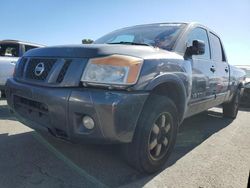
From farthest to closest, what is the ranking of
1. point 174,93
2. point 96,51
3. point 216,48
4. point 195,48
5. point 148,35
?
1. point 216,48
2. point 148,35
3. point 195,48
4. point 174,93
5. point 96,51

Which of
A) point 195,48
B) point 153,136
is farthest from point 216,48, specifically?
point 153,136

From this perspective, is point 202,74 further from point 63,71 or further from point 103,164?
point 63,71

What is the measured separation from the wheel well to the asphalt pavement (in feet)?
2.16

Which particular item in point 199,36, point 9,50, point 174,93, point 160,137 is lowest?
point 160,137

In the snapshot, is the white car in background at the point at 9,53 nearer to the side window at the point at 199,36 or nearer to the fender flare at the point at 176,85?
the side window at the point at 199,36

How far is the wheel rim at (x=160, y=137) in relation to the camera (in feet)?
10.4

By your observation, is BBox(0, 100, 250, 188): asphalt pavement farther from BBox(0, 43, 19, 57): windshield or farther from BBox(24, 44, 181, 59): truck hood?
BBox(0, 43, 19, 57): windshield

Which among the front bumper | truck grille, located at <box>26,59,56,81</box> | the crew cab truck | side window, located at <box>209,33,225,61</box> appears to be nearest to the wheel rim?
the crew cab truck

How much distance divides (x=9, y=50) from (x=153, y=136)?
590 centimetres

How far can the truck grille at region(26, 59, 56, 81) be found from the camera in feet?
9.79

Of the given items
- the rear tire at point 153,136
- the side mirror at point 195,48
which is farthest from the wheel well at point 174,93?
the side mirror at point 195,48

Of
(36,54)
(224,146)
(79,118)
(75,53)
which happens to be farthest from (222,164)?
(36,54)

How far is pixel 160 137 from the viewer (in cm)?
331

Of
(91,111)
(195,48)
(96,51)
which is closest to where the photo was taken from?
(91,111)
